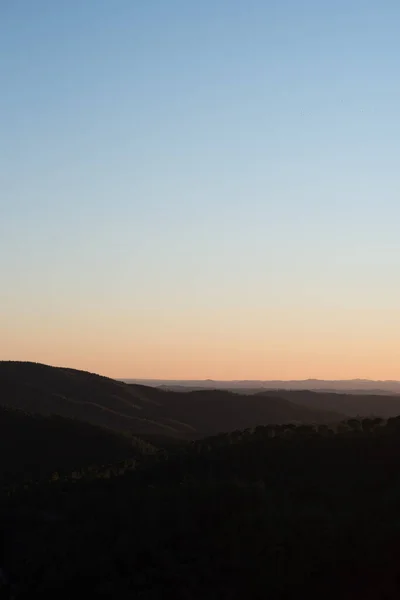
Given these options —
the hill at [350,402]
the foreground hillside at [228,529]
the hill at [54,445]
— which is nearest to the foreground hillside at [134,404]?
the hill at [350,402]

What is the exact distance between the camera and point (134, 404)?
9225cm

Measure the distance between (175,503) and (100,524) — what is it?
5.27 feet

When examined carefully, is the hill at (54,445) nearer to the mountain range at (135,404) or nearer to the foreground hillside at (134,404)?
Answer: the mountain range at (135,404)

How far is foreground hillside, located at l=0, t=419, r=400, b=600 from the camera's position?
13859 mm

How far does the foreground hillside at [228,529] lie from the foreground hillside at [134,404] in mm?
49177

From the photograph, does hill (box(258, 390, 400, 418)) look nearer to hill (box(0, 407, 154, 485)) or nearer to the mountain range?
the mountain range

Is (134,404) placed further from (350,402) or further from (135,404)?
(350,402)

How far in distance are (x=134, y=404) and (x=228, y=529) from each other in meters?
77.2

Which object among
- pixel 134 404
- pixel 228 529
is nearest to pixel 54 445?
pixel 228 529

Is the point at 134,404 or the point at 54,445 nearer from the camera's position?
the point at 54,445

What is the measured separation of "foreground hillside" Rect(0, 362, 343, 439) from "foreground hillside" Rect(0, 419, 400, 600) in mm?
49177

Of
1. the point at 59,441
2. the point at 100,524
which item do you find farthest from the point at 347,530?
the point at 59,441

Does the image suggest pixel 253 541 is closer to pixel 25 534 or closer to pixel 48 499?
pixel 25 534

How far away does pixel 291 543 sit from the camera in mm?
15047
